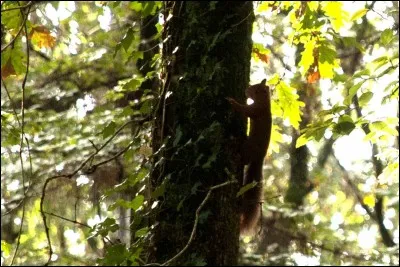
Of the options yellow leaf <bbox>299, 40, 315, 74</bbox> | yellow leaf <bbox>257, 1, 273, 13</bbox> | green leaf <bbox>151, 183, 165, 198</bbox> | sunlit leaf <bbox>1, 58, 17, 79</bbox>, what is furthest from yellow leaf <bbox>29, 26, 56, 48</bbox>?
green leaf <bbox>151, 183, 165, 198</bbox>

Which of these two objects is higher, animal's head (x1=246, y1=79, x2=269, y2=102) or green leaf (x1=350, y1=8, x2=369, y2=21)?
green leaf (x1=350, y1=8, x2=369, y2=21)

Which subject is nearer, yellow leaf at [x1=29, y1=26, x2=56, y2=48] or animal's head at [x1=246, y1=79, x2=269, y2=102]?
animal's head at [x1=246, y1=79, x2=269, y2=102]

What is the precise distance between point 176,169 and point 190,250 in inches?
12.8

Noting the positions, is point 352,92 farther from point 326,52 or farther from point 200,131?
point 200,131

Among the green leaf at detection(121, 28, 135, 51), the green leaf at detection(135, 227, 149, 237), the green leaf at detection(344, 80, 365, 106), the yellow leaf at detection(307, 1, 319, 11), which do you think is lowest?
the green leaf at detection(135, 227, 149, 237)

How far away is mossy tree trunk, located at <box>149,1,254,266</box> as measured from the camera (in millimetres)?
2182

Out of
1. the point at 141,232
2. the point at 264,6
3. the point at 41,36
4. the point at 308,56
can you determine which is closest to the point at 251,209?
the point at 141,232

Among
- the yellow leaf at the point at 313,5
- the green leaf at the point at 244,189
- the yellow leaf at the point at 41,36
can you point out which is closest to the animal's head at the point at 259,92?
the yellow leaf at the point at 313,5

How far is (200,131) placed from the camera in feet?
7.61

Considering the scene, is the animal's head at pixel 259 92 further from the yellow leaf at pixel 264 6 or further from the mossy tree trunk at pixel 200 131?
the mossy tree trunk at pixel 200 131

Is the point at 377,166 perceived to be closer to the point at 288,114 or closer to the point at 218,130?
the point at 288,114

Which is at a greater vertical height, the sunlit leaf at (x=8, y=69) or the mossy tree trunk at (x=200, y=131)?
the sunlit leaf at (x=8, y=69)

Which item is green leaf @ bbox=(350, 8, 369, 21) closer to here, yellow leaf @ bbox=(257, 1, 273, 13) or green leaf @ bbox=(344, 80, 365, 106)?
green leaf @ bbox=(344, 80, 365, 106)

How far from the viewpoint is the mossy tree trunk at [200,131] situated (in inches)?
85.9
